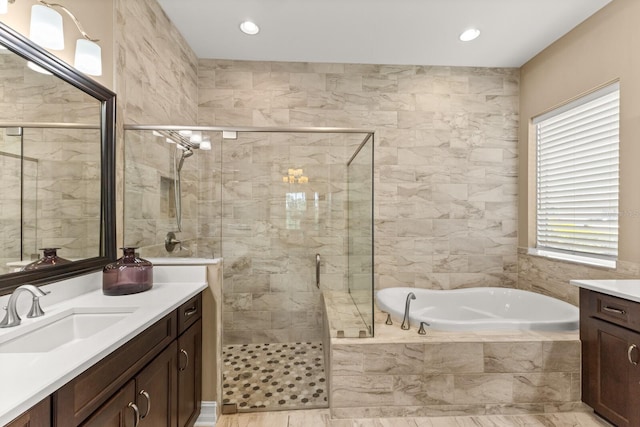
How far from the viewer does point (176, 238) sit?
2.06 m

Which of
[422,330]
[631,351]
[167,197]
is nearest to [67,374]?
[167,197]

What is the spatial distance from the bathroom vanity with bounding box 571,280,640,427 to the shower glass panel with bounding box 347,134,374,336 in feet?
4.25

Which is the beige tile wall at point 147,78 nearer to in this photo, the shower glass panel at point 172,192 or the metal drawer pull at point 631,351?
the shower glass panel at point 172,192

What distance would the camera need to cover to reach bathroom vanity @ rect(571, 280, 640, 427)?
157cm

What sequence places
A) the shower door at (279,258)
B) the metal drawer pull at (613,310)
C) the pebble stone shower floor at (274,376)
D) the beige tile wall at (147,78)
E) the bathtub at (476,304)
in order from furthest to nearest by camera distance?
the bathtub at (476,304) < the shower door at (279,258) < the pebble stone shower floor at (274,376) < the beige tile wall at (147,78) < the metal drawer pull at (613,310)

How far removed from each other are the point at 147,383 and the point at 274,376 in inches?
49.2

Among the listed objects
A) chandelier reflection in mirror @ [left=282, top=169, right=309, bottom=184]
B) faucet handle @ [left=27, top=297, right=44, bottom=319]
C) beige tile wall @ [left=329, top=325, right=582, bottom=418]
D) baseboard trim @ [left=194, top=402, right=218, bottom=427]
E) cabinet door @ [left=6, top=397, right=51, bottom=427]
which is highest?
chandelier reflection in mirror @ [left=282, top=169, right=309, bottom=184]

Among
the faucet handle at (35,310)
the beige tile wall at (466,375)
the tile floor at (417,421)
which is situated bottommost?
the tile floor at (417,421)

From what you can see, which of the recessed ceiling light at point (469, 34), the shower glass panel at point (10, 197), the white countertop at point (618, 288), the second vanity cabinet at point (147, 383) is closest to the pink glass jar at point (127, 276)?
the second vanity cabinet at point (147, 383)

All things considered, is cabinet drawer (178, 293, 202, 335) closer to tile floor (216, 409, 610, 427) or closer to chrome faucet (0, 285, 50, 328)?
chrome faucet (0, 285, 50, 328)

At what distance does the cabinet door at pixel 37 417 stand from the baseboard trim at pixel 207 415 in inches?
50.6

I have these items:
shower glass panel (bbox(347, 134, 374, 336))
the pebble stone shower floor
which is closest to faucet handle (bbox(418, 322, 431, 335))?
shower glass panel (bbox(347, 134, 374, 336))

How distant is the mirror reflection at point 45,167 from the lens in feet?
3.88

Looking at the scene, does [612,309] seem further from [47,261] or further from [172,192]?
[47,261]
